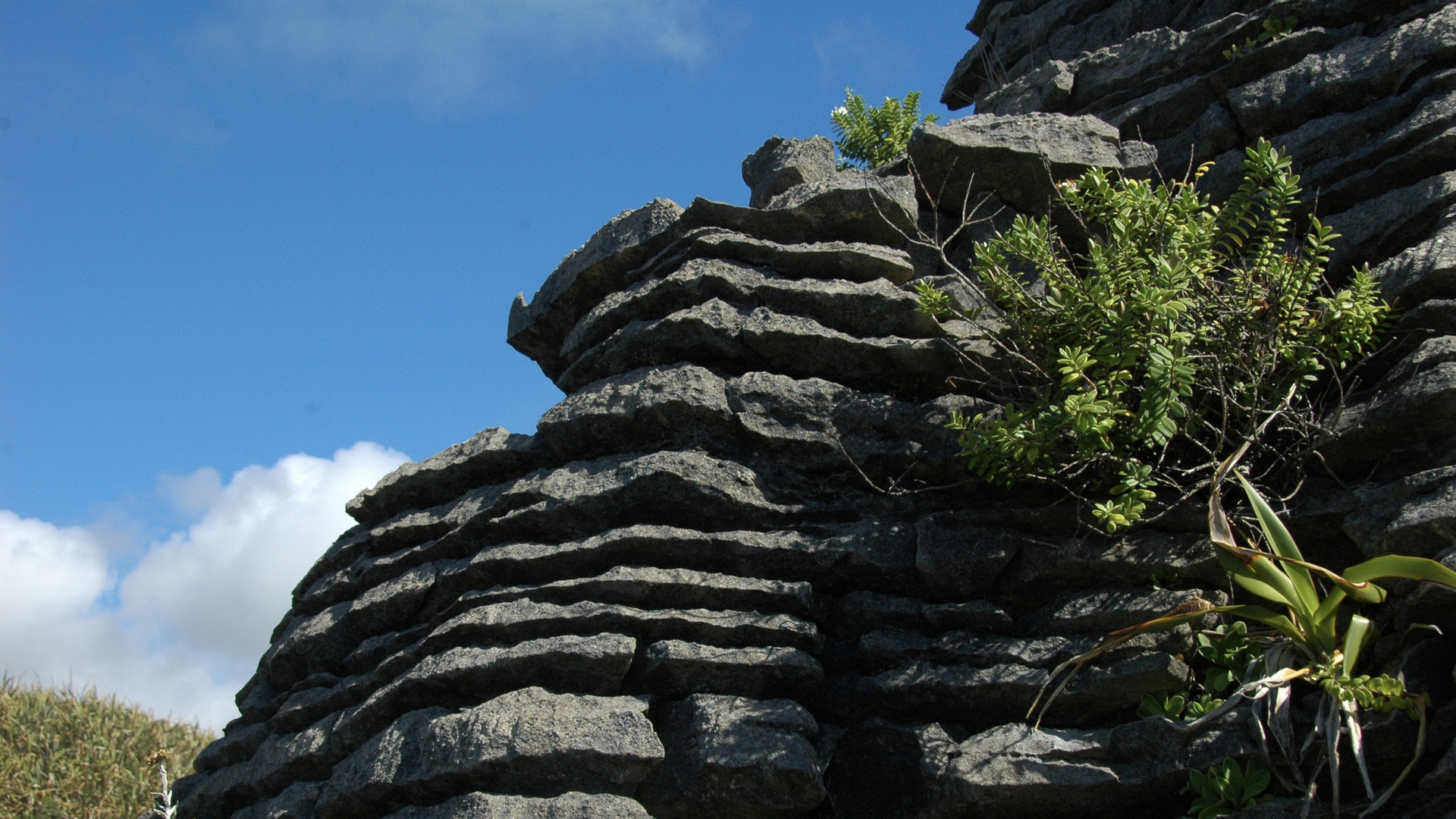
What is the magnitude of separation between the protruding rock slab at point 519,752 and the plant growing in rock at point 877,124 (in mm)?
8257

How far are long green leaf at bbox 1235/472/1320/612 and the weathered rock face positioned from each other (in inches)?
18.1

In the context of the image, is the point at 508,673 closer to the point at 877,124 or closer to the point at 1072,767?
the point at 1072,767

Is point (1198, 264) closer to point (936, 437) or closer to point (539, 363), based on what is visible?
point (936, 437)

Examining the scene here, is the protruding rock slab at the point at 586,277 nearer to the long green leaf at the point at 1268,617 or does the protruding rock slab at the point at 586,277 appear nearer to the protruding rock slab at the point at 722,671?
the protruding rock slab at the point at 722,671

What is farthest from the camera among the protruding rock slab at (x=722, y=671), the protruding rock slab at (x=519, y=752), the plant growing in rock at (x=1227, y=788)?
the protruding rock slab at (x=722, y=671)

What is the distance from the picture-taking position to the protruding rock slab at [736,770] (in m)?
6.21

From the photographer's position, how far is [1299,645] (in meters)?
5.64

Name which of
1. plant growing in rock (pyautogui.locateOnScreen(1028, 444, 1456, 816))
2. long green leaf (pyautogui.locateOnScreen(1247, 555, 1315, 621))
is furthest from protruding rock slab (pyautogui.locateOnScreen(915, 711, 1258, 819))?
long green leaf (pyautogui.locateOnScreen(1247, 555, 1315, 621))

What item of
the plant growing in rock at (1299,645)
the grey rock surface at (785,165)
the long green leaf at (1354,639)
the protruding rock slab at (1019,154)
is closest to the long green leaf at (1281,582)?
the plant growing in rock at (1299,645)

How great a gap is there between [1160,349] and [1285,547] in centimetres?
131

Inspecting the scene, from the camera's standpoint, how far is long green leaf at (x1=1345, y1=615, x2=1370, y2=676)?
5438 millimetres

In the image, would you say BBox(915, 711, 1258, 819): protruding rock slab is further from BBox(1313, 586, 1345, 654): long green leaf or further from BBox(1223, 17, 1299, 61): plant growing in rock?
BBox(1223, 17, 1299, 61): plant growing in rock

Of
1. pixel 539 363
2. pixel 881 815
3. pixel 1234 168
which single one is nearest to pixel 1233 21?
pixel 1234 168

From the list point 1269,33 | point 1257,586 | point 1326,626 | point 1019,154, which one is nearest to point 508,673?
point 1257,586
